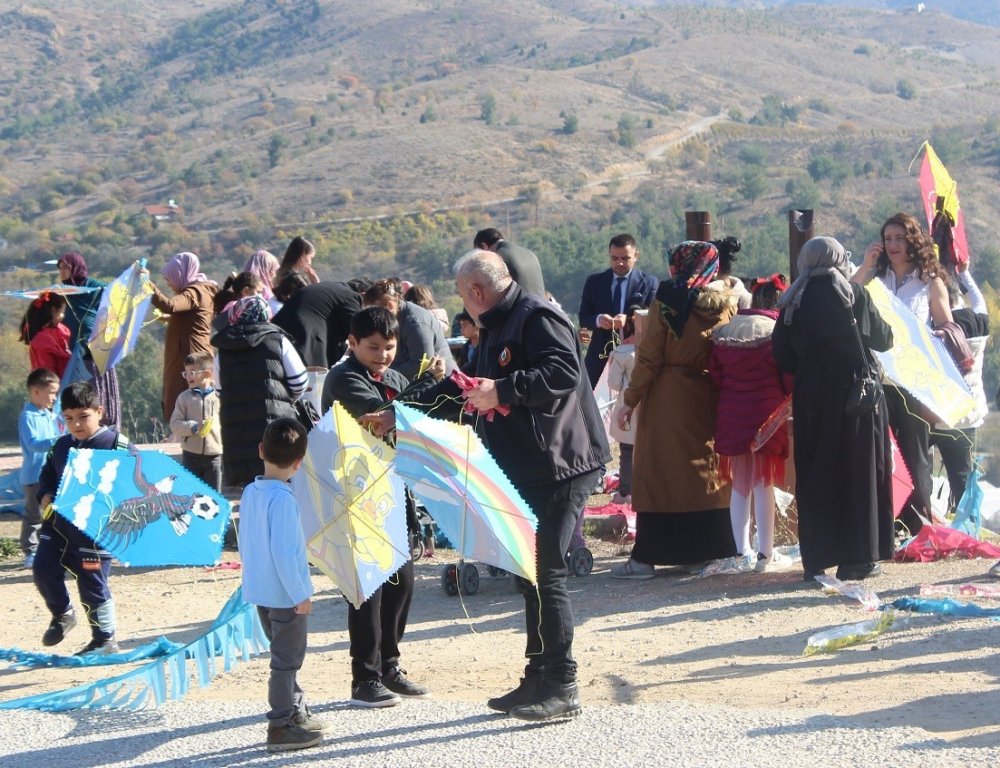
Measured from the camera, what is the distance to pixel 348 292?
366 inches

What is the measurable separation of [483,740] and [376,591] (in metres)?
0.78

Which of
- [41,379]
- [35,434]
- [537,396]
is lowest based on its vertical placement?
[537,396]

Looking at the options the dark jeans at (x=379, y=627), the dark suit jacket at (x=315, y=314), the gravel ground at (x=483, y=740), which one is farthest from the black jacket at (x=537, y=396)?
the dark suit jacket at (x=315, y=314)

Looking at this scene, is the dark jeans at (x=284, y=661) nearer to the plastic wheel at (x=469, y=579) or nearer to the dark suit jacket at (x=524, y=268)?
the dark suit jacket at (x=524, y=268)

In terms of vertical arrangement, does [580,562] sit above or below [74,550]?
below

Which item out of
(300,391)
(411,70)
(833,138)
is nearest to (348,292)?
(300,391)

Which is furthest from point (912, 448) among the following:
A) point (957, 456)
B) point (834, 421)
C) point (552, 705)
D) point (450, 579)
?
point (552, 705)

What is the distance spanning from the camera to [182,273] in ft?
33.5

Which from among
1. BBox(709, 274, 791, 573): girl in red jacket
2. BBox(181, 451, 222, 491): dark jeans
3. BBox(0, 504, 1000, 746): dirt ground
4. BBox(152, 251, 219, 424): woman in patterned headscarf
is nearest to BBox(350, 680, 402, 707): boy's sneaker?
BBox(0, 504, 1000, 746): dirt ground

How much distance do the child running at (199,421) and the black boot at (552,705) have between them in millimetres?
4575

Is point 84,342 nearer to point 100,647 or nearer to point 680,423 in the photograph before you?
point 100,647

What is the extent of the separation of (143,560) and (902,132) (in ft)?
299

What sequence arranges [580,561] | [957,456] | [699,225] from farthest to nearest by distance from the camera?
[699,225], [957,456], [580,561]

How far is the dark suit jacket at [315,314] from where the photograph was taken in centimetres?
924
